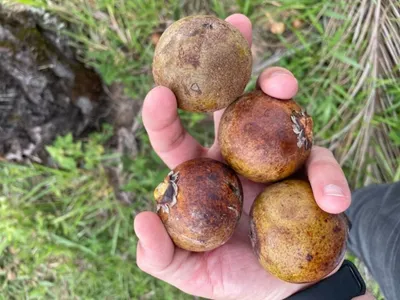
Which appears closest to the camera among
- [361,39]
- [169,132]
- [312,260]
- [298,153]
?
[312,260]

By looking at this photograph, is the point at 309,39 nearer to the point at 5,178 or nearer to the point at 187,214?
the point at 187,214

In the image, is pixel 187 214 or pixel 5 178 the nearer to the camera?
pixel 187 214

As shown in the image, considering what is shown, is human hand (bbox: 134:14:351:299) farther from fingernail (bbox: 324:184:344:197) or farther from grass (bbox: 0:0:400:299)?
grass (bbox: 0:0:400:299)

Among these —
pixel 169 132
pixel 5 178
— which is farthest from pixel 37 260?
pixel 169 132

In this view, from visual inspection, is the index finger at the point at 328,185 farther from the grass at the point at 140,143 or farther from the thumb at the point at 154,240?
the grass at the point at 140,143

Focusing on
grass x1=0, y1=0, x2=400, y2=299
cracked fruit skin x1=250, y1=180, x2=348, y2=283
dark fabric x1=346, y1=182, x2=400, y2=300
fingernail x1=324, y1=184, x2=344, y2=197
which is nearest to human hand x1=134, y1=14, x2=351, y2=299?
fingernail x1=324, y1=184, x2=344, y2=197

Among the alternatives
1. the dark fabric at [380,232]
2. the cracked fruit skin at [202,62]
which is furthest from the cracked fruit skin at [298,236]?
the dark fabric at [380,232]

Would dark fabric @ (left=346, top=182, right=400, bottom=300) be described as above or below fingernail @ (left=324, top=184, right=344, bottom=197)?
below
